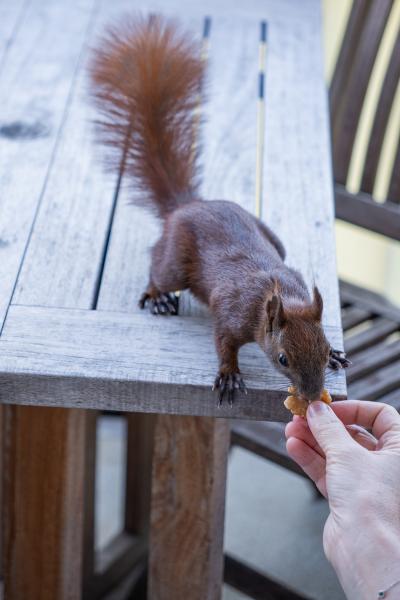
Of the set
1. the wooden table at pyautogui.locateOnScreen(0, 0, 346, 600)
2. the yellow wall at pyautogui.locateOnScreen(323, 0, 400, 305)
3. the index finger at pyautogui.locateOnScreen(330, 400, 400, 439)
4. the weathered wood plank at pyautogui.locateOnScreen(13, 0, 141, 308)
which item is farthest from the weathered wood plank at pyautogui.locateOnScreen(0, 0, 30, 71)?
the yellow wall at pyautogui.locateOnScreen(323, 0, 400, 305)

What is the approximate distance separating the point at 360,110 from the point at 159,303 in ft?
3.36

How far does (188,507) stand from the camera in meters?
1.43

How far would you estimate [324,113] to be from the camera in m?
1.74

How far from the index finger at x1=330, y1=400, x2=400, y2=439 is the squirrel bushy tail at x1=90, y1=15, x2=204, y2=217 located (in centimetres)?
46

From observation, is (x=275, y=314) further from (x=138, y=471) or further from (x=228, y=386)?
(x=138, y=471)

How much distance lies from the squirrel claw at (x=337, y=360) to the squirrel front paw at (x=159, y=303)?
215 mm

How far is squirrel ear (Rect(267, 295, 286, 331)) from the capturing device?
1141 mm

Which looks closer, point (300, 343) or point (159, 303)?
point (300, 343)

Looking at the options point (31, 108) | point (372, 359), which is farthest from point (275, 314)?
point (31, 108)

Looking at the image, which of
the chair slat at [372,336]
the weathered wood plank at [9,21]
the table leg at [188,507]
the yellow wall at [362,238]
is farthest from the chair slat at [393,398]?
the yellow wall at [362,238]

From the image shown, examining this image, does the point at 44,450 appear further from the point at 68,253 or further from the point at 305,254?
the point at 305,254

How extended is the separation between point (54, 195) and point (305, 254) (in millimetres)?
388

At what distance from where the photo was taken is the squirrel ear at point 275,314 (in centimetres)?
114

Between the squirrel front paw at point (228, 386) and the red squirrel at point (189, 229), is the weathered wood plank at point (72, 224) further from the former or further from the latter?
the squirrel front paw at point (228, 386)
